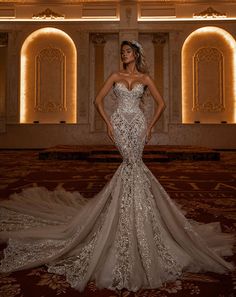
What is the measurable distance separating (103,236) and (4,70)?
1045cm

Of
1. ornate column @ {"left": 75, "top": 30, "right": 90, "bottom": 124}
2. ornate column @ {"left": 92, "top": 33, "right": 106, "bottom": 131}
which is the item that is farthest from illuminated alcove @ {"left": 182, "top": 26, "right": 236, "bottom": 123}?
ornate column @ {"left": 75, "top": 30, "right": 90, "bottom": 124}

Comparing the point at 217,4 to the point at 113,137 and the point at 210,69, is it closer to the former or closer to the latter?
the point at 210,69

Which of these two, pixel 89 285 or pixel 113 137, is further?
pixel 113 137

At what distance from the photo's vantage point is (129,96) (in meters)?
1.84

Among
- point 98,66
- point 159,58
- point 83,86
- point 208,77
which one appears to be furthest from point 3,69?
point 208,77

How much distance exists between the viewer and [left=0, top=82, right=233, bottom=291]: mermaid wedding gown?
156 centimetres

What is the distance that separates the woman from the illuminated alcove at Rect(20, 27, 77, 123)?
30.8 feet

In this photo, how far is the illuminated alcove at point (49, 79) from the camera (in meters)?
11.2

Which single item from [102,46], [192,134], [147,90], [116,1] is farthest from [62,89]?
[147,90]

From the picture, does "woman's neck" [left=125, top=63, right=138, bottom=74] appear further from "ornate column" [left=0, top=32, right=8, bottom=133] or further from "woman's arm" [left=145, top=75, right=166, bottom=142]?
"ornate column" [left=0, top=32, right=8, bottom=133]

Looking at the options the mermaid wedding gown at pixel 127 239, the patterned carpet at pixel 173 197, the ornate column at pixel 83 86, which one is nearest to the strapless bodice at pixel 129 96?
the mermaid wedding gown at pixel 127 239

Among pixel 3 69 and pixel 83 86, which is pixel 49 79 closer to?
pixel 83 86

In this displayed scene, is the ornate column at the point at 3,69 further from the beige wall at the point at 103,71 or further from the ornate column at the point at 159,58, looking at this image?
the ornate column at the point at 159,58

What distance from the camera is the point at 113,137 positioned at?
6.15 ft
